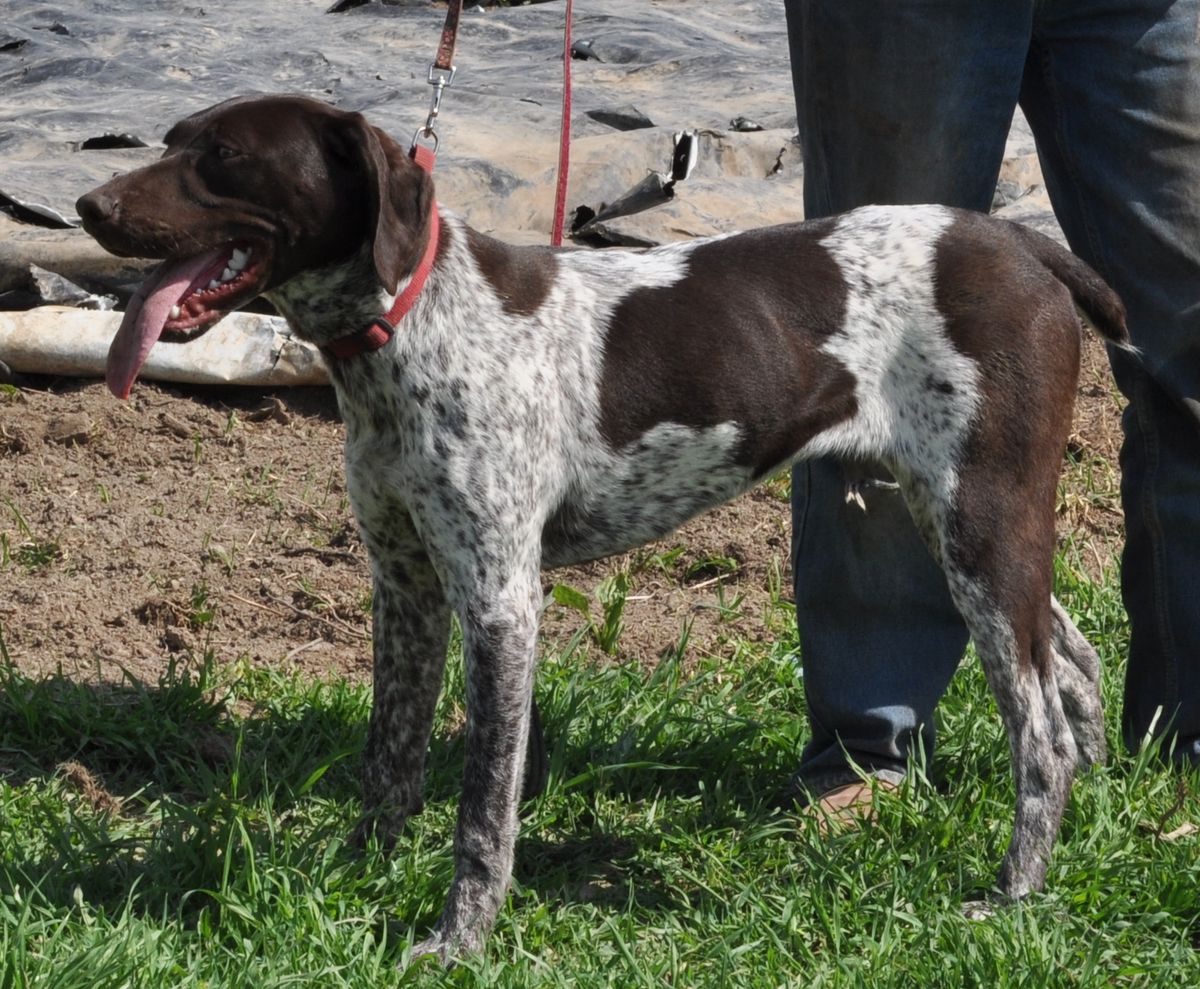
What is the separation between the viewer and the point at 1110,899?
10.5ft

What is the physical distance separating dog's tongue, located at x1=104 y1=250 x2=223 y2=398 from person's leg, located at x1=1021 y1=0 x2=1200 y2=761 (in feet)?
6.00

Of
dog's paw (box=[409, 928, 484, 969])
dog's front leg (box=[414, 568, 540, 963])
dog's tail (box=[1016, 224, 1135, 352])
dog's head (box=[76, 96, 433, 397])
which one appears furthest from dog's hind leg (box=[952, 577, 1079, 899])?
dog's head (box=[76, 96, 433, 397])

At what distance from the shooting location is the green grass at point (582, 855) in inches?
114

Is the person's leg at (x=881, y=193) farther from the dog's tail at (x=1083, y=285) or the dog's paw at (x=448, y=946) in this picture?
the dog's paw at (x=448, y=946)

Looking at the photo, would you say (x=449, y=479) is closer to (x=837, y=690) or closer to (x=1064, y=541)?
(x=837, y=690)

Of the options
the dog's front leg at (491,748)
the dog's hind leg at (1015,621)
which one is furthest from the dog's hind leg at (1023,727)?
the dog's front leg at (491,748)

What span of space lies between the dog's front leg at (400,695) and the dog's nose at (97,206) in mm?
909

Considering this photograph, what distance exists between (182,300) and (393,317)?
1.27 feet

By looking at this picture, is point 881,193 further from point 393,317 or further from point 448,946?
point 448,946

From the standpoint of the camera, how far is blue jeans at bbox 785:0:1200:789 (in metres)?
3.32

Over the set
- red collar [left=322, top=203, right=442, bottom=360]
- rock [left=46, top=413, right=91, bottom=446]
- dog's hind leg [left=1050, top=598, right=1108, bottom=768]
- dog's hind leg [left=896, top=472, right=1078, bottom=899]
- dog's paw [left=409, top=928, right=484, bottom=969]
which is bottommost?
rock [left=46, top=413, right=91, bottom=446]

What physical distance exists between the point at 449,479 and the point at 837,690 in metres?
1.18

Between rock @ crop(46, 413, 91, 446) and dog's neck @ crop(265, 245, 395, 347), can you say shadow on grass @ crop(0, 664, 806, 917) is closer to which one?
dog's neck @ crop(265, 245, 395, 347)

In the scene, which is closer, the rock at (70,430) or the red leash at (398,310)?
the red leash at (398,310)
